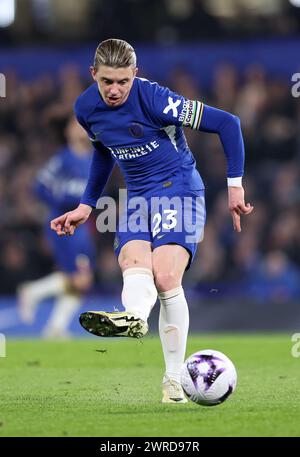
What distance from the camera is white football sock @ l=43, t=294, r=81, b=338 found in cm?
1380

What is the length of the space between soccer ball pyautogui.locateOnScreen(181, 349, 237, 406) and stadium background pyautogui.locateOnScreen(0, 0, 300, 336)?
8108 mm

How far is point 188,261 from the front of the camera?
673 cm

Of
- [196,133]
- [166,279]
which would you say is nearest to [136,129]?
[166,279]

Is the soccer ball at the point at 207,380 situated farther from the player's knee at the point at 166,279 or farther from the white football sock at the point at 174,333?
the player's knee at the point at 166,279

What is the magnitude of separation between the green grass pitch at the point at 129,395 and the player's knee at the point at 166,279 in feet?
1.72

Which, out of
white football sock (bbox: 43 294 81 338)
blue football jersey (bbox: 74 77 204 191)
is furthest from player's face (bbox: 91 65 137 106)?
white football sock (bbox: 43 294 81 338)

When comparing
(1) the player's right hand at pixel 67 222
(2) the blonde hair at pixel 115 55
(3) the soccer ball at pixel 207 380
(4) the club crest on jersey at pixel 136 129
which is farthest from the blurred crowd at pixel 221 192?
(3) the soccer ball at pixel 207 380

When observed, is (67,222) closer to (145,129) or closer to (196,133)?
(145,129)

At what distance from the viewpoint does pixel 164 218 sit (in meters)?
6.65

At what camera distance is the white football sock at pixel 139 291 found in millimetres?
6328

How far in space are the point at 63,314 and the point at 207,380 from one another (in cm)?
777
